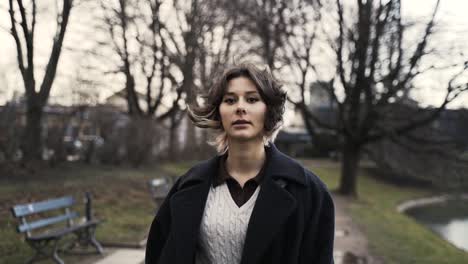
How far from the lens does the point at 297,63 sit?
18.0 meters

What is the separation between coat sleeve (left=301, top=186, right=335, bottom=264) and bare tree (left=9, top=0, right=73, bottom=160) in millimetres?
10539

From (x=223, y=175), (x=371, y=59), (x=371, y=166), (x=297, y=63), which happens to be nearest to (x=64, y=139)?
(x=297, y=63)

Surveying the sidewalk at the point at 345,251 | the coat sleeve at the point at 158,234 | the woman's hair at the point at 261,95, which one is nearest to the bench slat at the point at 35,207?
the sidewalk at the point at 345,251

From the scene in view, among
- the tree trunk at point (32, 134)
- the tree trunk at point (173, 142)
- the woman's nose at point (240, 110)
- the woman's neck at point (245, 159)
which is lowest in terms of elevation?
the tree trunk at point (173, 142)

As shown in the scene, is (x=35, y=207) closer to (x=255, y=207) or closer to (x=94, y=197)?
(x=255, y=207)

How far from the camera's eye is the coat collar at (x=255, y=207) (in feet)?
7.20

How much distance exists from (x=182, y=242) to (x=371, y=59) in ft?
50.8

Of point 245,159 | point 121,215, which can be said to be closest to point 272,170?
point 245,159

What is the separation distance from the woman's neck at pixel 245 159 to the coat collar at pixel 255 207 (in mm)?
60

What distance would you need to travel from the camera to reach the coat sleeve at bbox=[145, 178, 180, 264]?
2.51 m

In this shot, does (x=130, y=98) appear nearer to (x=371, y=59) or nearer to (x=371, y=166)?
(x=371, y=59)

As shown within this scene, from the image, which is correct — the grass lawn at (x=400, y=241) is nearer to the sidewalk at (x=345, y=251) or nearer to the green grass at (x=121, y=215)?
the green grass at (x=121, y=215)

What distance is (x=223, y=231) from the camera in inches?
90.8

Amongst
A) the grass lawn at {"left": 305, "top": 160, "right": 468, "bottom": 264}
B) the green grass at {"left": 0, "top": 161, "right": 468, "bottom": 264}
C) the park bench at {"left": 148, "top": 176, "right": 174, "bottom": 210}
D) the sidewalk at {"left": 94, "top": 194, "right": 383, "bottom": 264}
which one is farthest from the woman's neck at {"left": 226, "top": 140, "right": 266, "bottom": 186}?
the park bench at {"left": 148, "top": 176, "right": 174, "bottom": 210}
